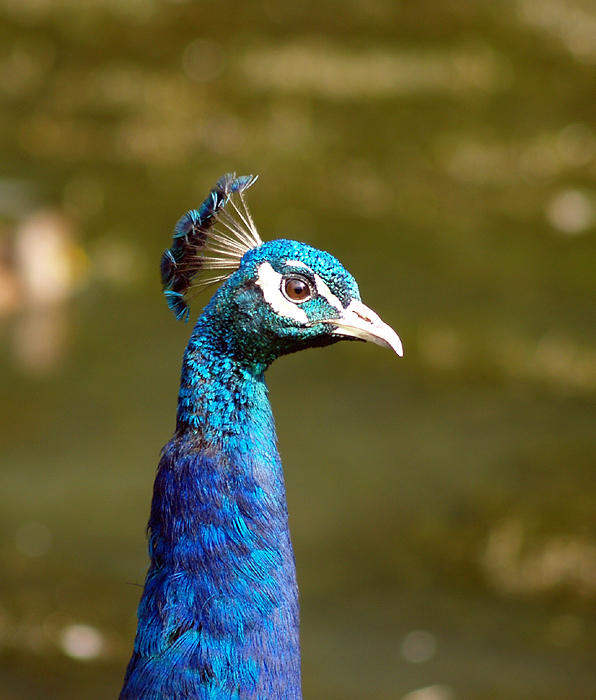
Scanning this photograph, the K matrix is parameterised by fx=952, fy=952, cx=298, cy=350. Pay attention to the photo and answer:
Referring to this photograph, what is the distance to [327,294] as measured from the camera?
1005 mm

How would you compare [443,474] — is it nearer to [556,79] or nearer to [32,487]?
[32,487]


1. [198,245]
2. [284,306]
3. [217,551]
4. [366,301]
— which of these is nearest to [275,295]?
[284,306]

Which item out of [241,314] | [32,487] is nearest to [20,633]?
[32,487]

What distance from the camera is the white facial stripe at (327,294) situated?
100 cm

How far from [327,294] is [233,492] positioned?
0.76ft

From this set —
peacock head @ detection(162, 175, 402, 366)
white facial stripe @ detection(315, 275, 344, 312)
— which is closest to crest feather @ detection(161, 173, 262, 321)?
peacock head @ detection(162, 175, 402, 366)

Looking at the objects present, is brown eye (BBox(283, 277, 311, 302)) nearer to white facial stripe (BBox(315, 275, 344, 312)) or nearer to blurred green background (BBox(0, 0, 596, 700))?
white facial stripe (BBox(315, 275, 344, 312))

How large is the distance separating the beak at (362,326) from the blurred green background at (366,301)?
123 centimetres

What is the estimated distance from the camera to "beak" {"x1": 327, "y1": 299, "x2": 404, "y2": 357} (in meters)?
1.01

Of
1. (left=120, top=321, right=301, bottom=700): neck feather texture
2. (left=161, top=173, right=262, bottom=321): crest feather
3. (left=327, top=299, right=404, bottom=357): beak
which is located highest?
(left=161, top=173, right=262, bottom=321): crest feather

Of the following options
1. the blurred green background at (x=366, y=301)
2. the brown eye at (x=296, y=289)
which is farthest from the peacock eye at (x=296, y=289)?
the blurred green background at (x=366, y=301)

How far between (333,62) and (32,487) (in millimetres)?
2356

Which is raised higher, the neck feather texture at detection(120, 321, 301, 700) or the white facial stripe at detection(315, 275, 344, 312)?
the white facial stripe at detection(315, 275, 344, 312)

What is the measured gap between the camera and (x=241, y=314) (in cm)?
101
